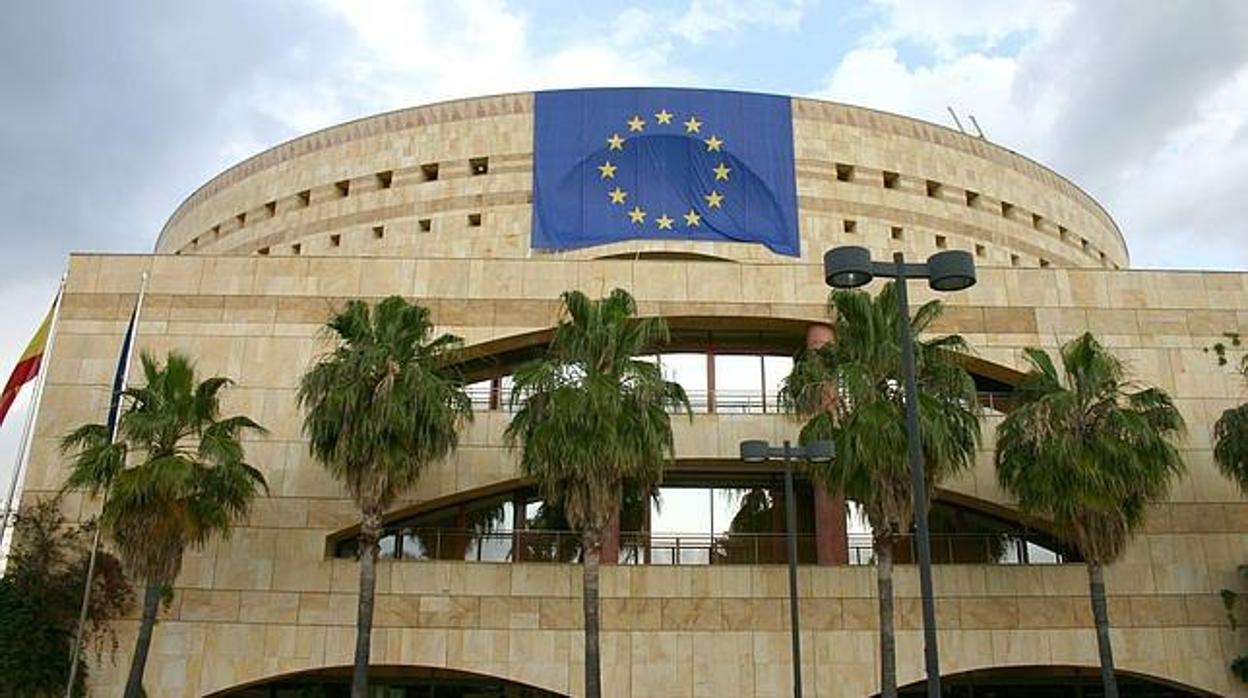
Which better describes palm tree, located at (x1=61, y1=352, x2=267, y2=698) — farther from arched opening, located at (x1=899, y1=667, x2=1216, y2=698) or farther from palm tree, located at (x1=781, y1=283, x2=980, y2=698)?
arched opening, located at (x1=899, y1=667, x2=1216, y2=698)

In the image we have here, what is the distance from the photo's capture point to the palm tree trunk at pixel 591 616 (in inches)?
834

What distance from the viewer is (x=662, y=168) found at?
3669cm

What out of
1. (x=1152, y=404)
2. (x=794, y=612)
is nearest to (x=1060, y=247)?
(x=1152, y=404)

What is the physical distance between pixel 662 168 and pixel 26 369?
20.0 metres

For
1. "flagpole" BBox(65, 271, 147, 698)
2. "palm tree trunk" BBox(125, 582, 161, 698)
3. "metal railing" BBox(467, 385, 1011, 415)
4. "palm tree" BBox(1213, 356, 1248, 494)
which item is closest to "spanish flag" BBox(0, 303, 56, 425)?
"flagpole" BBox(65, 271, 147, 698)

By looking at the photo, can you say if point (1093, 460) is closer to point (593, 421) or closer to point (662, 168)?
→ point (593, 421)

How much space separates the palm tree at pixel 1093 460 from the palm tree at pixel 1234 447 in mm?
1406

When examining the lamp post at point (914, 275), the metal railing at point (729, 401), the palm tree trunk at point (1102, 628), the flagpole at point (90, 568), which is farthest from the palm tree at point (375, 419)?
the palm tree trunk at point (1102, 628)

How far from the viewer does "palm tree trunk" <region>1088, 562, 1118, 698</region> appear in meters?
22.4

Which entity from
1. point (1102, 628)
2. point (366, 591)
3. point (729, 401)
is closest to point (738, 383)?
point (729, 401)

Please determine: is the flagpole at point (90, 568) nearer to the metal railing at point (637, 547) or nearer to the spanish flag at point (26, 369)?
the spanish flag at point (26, 369)

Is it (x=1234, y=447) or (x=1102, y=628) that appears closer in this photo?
(x=1102, y=628)

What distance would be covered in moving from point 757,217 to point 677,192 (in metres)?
2.74

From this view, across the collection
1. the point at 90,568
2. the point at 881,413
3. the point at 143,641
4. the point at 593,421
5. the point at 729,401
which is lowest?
the point at 143,641
